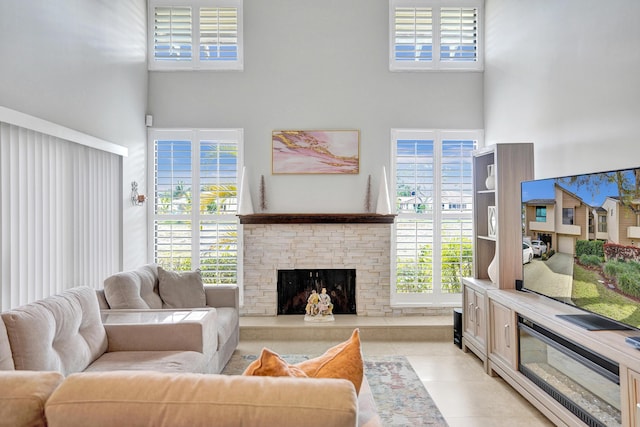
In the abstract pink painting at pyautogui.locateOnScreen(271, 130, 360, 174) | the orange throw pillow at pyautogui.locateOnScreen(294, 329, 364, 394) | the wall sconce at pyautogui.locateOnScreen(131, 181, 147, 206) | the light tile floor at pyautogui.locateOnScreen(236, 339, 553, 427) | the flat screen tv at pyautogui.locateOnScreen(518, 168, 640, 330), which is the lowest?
the light tile floor at pyautogui.locateOnScreen(236, 339, 553, 427)

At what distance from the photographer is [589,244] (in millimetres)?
2572

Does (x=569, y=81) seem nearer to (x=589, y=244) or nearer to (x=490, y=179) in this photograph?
(x=490, y=179)

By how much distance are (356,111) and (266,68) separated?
1.20 meters

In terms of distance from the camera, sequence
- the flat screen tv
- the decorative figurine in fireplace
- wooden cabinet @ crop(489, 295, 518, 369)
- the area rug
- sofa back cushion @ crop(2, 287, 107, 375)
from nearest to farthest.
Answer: sofa back cushion @ crop(2, 287, 107, 375), the flat screen tv, the area rug, wooden cabinet @ crop(489, 295, 518, 369), the decorative figurine in fireplace

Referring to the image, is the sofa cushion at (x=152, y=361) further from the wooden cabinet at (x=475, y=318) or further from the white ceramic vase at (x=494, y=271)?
the white ceramic vase at (x=494, y=271)

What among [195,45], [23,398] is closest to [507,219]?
[23,398]

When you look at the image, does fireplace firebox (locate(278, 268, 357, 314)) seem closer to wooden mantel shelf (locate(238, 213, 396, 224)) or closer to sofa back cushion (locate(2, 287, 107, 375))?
wooden mantel shelf (locate(238, 213, 396, 224))

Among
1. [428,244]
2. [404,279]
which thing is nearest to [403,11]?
[428,244]

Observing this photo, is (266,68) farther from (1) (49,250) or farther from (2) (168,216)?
(1) (49,250)

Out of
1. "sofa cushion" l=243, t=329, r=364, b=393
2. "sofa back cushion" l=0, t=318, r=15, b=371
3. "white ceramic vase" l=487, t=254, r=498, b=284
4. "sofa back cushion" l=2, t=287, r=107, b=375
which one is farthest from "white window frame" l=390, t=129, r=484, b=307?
"sofa back cushion" l=0, t=318, r=15, b=371

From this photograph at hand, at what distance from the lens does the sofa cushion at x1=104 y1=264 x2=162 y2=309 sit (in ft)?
10.8

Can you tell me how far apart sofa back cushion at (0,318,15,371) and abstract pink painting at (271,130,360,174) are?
11.0 ft

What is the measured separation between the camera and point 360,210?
502 centimetres

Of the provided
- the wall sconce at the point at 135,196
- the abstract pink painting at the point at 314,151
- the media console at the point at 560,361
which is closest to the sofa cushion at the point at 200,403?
the media console at the point at 560,361
